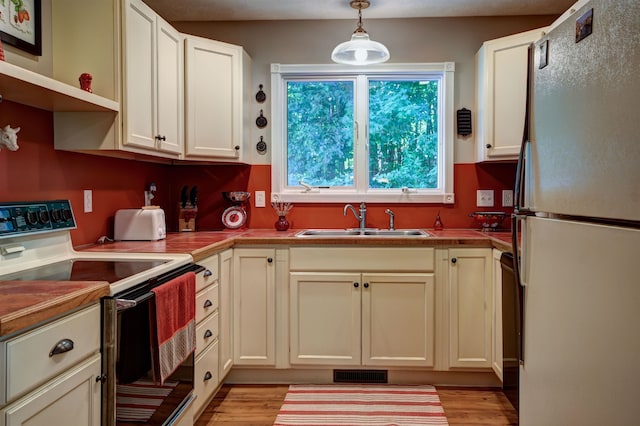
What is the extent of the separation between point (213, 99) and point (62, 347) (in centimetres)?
203

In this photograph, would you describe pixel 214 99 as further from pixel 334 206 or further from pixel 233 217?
pixel 334 206

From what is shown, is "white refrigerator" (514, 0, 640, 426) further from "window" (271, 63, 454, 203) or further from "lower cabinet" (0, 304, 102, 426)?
"window" (271, 63, 454, 203)

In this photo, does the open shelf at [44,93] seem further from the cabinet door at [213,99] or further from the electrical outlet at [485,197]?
the electrical outlet at [485,197]

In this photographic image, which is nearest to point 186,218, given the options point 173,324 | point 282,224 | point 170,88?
point 282,224

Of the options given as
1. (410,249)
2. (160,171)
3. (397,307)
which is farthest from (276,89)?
(397,307)

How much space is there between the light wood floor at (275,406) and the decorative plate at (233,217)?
1.04 metres

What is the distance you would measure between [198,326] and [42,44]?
141cm

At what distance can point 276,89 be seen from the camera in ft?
10.7

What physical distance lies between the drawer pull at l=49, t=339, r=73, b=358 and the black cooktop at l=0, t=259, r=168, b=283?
10.5 inches

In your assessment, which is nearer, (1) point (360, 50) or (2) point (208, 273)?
(2) point (208, 273)

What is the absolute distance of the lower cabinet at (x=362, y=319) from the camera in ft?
8.87

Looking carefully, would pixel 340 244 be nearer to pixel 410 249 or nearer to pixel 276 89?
pixel 410 249

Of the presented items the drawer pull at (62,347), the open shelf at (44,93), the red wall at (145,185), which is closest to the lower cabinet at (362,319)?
the red wall at (145,185)

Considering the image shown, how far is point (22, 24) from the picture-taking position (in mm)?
1872
